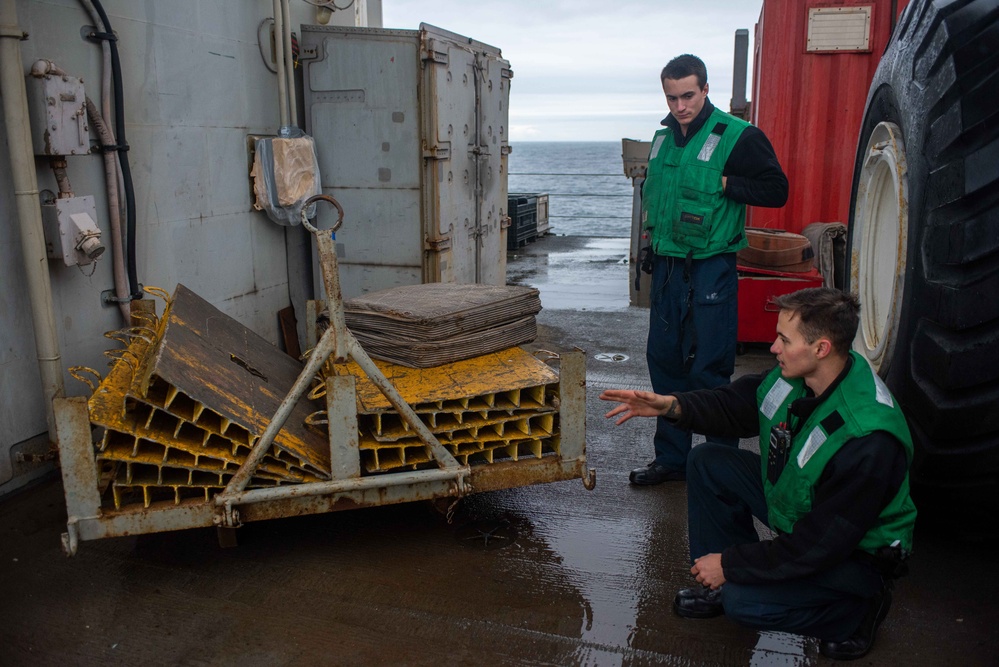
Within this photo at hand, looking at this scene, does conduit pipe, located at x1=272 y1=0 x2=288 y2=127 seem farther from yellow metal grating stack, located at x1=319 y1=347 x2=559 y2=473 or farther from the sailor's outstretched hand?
the sailor's outstretched hand

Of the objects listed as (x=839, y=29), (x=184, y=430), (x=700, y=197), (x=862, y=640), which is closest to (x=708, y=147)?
(x=700, y=197)

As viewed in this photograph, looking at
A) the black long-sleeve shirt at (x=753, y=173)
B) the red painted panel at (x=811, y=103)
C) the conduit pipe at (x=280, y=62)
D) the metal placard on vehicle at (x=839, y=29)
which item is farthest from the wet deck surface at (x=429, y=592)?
the metal placard on vehicle at (x=839, y=29)

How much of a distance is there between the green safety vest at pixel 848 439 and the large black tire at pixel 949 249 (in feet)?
1.16

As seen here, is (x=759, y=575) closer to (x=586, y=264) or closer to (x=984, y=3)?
(x=984, y=3)

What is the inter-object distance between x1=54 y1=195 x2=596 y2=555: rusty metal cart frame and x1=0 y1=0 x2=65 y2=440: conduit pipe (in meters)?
0.83

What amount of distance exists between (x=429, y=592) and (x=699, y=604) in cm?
100

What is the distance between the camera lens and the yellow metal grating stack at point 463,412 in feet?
10.3

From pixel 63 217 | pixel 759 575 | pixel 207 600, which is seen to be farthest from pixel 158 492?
pixel 759 575

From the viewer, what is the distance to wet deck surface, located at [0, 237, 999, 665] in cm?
272

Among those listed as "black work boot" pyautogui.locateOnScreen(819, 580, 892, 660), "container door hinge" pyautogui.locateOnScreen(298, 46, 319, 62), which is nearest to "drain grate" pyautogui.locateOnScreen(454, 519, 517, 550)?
"black work boot" pyautogui.locateOnScreen(819, 580, 892, 660)

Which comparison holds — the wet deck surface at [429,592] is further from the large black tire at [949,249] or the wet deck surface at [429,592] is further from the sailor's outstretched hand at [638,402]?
the sailor's outstretched hand at [638,402]

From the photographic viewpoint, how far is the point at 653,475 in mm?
4059

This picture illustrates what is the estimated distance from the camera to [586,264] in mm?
11594

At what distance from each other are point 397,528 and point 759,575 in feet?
5.52
